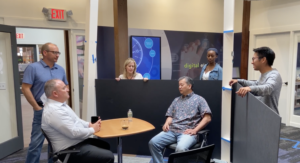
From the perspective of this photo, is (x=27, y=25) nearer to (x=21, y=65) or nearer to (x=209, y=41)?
(x=209, y=41)

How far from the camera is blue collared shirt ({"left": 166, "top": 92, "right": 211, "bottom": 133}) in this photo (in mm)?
2771

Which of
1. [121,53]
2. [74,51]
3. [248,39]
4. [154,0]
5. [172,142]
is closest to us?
[172,142]

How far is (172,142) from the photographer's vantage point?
272 centimetres

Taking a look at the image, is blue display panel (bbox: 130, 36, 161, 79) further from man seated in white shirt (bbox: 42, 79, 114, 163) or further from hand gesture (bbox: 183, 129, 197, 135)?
man seated in white shirt (bbox: 42, 79, 114, 163)

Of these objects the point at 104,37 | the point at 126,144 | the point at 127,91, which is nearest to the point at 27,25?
the point at 104,37

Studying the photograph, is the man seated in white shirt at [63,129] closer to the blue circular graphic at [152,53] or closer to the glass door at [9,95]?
the glass door at [9,95]

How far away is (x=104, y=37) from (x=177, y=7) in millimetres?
2151

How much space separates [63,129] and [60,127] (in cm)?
3

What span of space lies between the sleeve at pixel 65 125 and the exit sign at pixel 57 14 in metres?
2.80

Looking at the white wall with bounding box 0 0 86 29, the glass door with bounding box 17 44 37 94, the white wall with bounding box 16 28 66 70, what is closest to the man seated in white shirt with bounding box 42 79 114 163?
the white wall with bounding box 0 0 86 29

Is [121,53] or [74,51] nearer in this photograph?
[121,53]

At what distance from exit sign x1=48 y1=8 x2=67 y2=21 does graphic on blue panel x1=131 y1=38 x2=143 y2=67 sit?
1528 millimetres

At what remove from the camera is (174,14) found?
567 cm

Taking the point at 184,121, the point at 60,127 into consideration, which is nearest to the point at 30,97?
the point at 60,127
